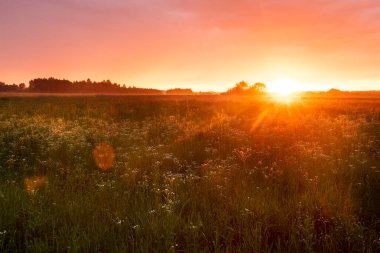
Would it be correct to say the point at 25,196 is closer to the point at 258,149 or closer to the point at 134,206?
the point at 134,206

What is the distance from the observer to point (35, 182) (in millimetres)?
7723

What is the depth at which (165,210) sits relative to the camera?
574 cm

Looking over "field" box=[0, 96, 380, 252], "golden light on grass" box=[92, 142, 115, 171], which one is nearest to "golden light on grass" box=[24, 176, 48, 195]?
"field" box=[0, 96, 380, 252]

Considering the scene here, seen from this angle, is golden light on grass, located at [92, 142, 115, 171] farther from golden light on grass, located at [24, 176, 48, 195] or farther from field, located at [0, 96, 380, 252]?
golden light on grass, located at [24, 176, 48, 195]

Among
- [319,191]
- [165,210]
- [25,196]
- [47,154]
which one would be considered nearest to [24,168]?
[47,154]

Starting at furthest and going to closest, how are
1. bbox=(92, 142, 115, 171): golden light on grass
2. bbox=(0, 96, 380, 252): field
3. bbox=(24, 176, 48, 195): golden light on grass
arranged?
1. bbox=(92, 142, 115, 171): golden light on grass
2. bbox=(24, 176, 48, 195): golden light on grass
3. bbox=(0, 96, 380, 252): field

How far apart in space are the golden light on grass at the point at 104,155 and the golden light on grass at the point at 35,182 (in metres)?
1.55

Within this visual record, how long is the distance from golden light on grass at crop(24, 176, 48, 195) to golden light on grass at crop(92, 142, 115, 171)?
155cm

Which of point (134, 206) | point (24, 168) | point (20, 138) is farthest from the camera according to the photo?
point (20, 138)

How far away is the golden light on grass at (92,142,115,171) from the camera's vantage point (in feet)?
30.4

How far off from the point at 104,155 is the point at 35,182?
110 inches

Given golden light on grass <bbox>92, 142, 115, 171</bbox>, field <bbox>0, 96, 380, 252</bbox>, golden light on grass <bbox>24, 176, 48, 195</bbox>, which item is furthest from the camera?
golden light on grass <bbox>92, 142, 115, 171</bbox>

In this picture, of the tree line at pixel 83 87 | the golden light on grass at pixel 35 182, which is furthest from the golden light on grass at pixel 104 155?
the tree line at pixel 83 87

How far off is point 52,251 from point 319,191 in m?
4.93
